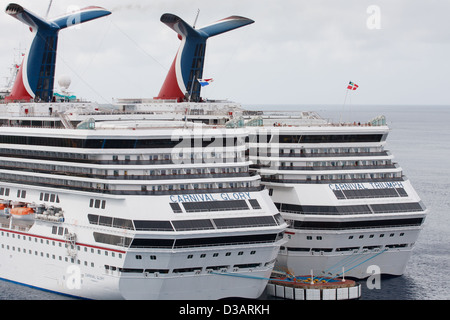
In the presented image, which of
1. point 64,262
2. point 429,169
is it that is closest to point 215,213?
point 64,262

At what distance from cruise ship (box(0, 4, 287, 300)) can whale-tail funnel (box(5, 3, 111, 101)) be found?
1284cm

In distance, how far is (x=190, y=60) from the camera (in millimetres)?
76438

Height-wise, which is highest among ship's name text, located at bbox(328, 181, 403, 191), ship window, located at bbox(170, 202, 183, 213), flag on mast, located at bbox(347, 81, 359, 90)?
flag on mast, located at bbox(347, 81, 359, 90)

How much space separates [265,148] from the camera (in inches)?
2532

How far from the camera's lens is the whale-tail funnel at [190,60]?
75.7 m

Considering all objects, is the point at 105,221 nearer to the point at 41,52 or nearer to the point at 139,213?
the point at 139,213

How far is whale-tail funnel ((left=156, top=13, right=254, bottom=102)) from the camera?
248 ft

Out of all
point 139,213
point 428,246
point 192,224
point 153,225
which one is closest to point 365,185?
point 428,246

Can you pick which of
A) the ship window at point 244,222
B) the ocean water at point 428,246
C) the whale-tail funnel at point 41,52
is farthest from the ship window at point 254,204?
the whale-tail funnel at point 41,52

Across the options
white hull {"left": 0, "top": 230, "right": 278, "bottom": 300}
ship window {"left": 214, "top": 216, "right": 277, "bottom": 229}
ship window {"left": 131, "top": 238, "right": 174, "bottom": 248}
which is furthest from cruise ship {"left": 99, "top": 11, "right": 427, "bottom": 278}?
ship window {"left": 131, "top": 238, "right": 174, "bottom": 248}

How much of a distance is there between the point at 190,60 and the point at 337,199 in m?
→ 22.5

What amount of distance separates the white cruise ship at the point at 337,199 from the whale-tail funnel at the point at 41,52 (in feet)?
61.2

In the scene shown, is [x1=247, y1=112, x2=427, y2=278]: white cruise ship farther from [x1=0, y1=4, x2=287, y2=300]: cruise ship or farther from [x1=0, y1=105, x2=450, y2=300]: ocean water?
[x1=0, y1=4, x2=287, y2=300]: cruise ship

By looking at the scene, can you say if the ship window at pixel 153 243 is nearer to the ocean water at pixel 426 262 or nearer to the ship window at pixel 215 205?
the ship window at pixel 215 205
